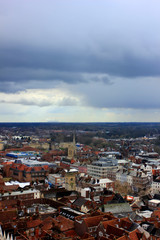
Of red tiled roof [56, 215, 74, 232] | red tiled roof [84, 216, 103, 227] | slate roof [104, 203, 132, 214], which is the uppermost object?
red tiled roof [84, 216, 103, 227]

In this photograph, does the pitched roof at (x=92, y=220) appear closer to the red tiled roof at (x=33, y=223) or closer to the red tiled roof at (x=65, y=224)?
the red tiled roof at (x=65, y=224)

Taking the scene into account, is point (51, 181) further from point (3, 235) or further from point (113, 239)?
point (113, 239)

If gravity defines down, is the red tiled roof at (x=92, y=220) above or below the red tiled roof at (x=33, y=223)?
above

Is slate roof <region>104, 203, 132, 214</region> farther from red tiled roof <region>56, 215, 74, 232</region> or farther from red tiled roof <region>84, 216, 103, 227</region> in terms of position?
red tiled roof <region>56, 215, 74, 232</region>

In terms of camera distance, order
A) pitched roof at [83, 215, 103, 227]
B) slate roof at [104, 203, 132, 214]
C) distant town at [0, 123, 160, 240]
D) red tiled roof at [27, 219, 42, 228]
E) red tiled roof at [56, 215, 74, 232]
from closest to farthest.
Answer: distant town at [0, 123, 160, 240] → pitched roof at [83, 215, 103, 227] → red tiled roof at [56, 215, 74, 232] → red tiled roof at [27, 219, 42, 228] → slate roof at [104, 203, 132, 214]

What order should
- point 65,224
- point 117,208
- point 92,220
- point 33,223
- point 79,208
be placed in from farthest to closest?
point 79,208 → point 117,208 → point 65,224 → point 33,223 → point 92,220

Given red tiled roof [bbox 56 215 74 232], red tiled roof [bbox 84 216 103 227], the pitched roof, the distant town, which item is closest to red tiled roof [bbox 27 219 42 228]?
the distant town

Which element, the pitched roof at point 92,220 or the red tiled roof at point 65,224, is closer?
the pitched roof at point 92,220

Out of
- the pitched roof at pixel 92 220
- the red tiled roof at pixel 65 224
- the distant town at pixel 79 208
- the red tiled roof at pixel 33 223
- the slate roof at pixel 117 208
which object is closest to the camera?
the distant town at pixel 79 208

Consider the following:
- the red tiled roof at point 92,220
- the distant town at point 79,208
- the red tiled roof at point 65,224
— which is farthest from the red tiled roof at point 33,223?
the red tiled roof at point 92,220

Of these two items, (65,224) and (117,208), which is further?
(117,208)

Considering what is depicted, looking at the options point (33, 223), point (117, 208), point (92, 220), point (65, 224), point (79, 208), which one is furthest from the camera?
A: point (79, 208)

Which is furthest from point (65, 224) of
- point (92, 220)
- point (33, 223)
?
point (33, 223)

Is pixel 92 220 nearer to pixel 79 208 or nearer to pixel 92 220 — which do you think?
pixel 92 220
